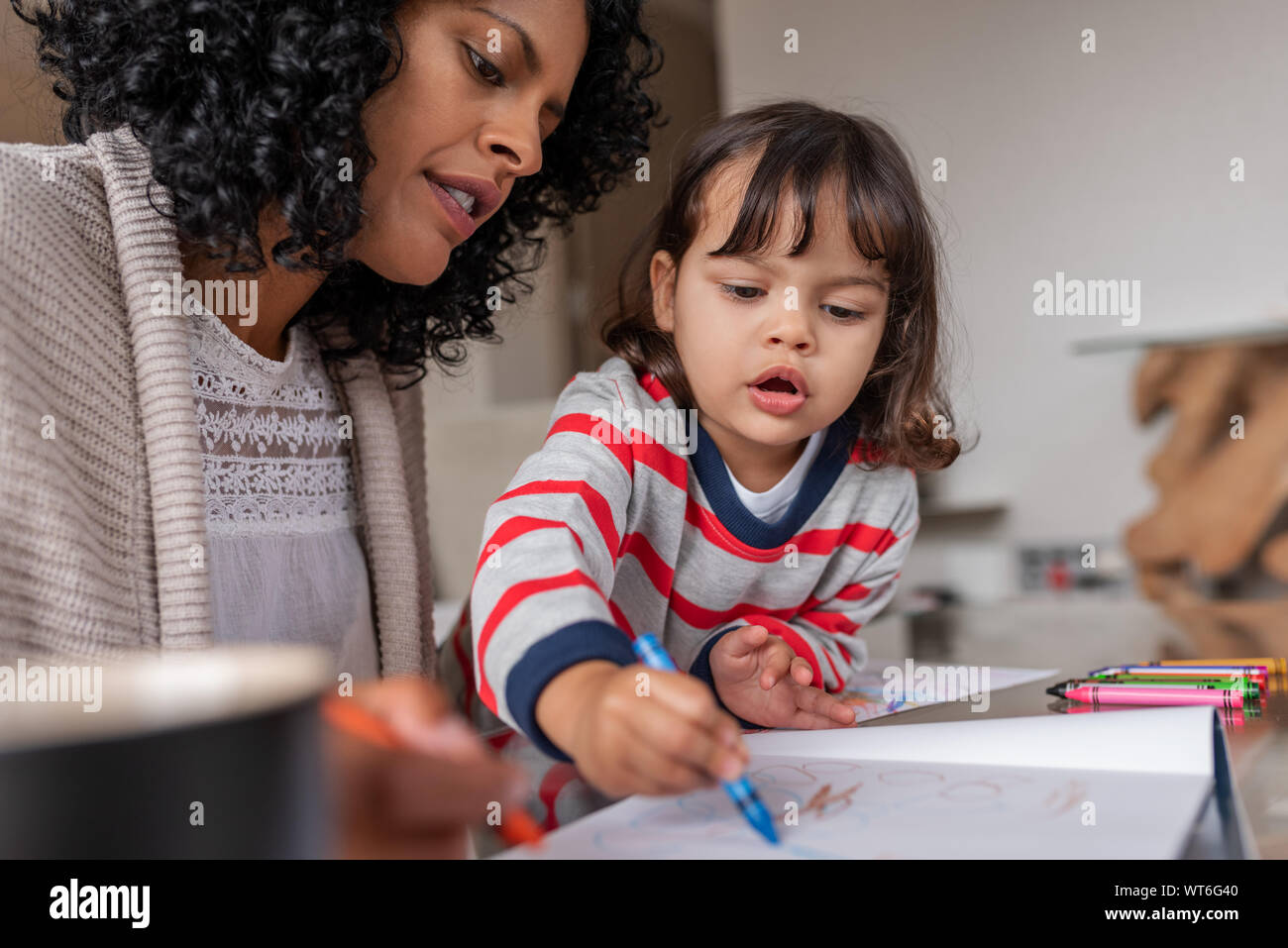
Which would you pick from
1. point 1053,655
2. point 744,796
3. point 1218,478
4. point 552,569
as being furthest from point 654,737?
point 1218,478

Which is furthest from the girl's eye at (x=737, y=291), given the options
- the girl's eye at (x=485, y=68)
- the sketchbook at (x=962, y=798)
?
the sketchbook at (x=962, y=798)

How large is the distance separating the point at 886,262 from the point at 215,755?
698 mm

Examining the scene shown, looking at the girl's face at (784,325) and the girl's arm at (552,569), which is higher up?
the girl's face at (784,325)

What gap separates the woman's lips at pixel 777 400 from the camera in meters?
0.76

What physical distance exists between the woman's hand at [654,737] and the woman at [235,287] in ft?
1.13

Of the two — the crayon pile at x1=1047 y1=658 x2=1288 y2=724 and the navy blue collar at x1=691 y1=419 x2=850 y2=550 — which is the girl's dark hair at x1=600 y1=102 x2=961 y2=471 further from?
the crayon pile at x1=1047 y1=658 x2=1288 y2=724

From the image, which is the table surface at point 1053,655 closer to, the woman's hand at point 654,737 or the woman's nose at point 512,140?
the woman's hand at point 654,737

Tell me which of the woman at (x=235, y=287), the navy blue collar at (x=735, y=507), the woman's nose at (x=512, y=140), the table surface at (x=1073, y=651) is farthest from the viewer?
the navy blue collar at (x=735, y=507)

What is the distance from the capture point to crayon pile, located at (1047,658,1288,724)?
652 millimetres

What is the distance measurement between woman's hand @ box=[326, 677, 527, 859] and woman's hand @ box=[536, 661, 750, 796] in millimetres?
104

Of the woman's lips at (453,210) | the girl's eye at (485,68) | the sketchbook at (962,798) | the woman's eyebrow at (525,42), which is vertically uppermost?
the woman's eyebrow at (525,42)

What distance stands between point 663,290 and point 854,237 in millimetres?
180

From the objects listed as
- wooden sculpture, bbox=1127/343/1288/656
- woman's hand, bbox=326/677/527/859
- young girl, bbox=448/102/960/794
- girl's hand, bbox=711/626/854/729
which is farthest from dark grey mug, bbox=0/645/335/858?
wooden sculpture, bbox=1127/343/1288/656

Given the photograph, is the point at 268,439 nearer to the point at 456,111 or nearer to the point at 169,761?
the point at 456,111
